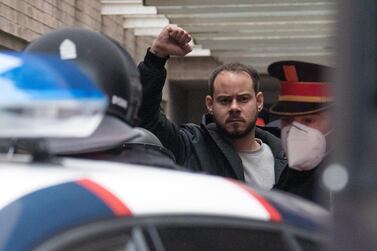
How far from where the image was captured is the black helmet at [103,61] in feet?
6.81

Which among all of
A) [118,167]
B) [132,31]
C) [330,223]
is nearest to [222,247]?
[118,167]

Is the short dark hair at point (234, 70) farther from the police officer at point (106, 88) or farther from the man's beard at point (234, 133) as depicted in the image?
the police officer at point (106, 88)

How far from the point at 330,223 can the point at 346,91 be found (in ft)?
0.48

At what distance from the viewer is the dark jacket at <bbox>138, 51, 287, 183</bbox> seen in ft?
11.6

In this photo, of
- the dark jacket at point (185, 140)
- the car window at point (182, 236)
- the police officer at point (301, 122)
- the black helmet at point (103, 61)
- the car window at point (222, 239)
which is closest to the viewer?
the car window at point (182, 236)

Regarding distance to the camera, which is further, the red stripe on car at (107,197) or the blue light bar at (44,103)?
the blue light bar at (44,103)

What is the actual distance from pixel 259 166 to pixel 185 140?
0.32 m

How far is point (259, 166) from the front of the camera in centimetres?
372

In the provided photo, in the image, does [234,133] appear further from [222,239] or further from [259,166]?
[222,239]

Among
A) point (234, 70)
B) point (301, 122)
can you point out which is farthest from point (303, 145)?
point (234, 70)

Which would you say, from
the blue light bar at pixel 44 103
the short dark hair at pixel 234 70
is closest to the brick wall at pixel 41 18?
the short dark hair at pixel 234 70

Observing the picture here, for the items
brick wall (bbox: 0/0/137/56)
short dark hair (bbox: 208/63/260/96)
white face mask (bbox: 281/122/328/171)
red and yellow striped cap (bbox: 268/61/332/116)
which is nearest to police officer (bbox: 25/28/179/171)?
white face mask (bbox: 281/122/328/171)

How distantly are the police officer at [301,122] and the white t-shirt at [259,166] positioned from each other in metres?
0.16

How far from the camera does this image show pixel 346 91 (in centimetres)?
97
